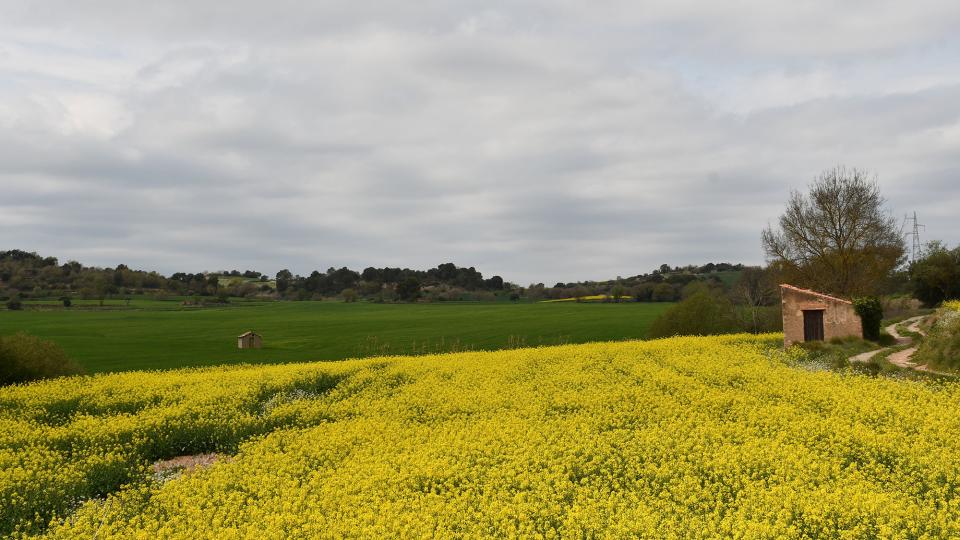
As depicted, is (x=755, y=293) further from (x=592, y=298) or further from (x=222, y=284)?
(x=222, y=284)

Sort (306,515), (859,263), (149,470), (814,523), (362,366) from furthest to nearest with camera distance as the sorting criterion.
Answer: (859,263) < (362,366) < (149,470) < (306,515) < (814,523)

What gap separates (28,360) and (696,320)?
41.8 m

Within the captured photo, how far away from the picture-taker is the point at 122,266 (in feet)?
592

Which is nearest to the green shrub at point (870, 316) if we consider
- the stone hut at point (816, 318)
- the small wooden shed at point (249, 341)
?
the stone hut at point (816, 318)

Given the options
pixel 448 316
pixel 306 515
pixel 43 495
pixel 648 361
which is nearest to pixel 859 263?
pixel 648 361

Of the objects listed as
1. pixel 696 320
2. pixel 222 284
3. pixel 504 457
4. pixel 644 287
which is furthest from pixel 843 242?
pixel 222 284

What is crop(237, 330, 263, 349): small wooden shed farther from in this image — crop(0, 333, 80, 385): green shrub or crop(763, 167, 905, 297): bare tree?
crop(763, 167, 905, 297): bare tree

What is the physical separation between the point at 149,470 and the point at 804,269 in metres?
45.5

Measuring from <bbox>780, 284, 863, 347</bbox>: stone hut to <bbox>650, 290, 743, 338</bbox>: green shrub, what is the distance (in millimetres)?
16939

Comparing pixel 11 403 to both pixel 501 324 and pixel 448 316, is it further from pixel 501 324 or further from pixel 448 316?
pixel 448 316

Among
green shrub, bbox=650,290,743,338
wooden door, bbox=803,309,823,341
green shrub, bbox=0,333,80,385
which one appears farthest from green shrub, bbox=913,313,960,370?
green shrub, bbox=0,333,80,385

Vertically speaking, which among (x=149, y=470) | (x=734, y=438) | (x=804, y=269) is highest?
(x=804, y=269)

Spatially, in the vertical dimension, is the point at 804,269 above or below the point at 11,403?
above

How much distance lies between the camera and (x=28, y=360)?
28.1 meters
